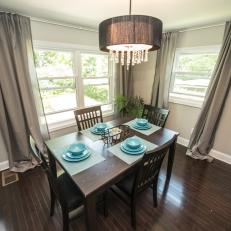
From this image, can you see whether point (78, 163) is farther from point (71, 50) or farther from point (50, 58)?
point (71, 50)

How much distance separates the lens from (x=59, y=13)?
2018 millimetres

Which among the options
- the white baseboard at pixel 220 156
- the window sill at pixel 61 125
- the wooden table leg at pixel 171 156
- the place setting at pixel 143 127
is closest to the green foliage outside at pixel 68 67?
the window sill at pixel 61 125

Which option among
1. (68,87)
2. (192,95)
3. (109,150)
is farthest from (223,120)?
(68,87)

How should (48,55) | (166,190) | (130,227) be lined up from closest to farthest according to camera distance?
1. (130,227)
2. (166,190)
3. (48,55)

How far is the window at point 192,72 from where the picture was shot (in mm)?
2686

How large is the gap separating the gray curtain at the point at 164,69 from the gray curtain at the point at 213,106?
2.65ft

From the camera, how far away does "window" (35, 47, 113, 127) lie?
2.59m

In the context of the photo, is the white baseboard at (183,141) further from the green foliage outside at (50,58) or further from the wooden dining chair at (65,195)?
the green foliage outside at (50,58)

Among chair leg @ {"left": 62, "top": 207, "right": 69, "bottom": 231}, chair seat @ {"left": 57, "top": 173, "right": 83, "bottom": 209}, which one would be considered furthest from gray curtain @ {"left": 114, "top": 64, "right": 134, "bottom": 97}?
chair leg @ {"left": 62, "top": 207, "right": 69, "bottom": 231}

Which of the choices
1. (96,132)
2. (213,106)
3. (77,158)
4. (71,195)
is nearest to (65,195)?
(71,195)

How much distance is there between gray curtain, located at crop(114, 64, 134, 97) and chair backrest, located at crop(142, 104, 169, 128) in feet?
3.51

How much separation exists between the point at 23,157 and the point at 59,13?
7.34 feet

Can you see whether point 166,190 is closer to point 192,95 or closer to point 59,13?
point 192,95

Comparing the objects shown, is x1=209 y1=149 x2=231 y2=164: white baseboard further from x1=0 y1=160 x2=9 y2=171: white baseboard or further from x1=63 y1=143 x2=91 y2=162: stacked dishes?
x1=0 y1=160 x2=9 y2=171: white baseboard
